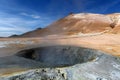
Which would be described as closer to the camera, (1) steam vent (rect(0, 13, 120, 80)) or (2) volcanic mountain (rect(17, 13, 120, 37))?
(1) steam vent (rect(0, 13, 120, 80))

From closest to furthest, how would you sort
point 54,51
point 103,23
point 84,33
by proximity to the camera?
point 54,51 < point 84,33 < point 103,23

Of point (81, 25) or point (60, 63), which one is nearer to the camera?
point (60, 63)

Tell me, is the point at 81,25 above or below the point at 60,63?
above

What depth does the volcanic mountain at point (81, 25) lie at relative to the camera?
4297 centimetres

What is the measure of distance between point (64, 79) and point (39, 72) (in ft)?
2.65

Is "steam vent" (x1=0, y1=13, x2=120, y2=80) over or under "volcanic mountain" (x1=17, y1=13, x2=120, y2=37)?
under

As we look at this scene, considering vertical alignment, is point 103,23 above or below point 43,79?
above

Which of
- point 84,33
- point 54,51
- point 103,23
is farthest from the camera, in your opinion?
point 103,23

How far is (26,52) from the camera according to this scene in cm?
1722

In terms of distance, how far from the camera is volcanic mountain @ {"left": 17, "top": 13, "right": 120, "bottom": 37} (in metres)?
43.0

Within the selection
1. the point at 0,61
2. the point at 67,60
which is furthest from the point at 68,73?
the point at 67,60

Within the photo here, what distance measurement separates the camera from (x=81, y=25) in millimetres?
46375

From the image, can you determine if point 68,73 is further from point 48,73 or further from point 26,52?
point 26,52

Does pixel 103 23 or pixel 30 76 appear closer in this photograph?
pixel 30 76
